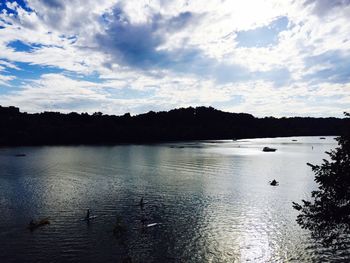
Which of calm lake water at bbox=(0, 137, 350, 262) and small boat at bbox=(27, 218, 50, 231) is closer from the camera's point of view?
calm lake water at bbox=(0, 137, 350, 262)

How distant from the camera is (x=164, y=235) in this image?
4303 centimetres

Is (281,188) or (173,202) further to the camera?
(281,188)

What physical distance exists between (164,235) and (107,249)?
821 cm

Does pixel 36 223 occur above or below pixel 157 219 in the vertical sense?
above

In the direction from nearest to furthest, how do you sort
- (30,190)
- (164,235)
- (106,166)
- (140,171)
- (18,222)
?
(164,235) < (18,222) < (30,190) < (140,171) < (106,166)

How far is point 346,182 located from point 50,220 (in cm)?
4057

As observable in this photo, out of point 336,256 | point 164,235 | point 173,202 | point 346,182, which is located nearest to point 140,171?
point 173,202

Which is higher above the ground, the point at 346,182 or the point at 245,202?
the point at 346,182

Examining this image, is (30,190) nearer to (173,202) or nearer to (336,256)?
(173,202)

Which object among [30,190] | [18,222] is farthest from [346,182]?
[30,190]

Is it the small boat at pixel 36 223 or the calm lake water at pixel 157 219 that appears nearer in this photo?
Result: the calm lake water at pixel 157 219

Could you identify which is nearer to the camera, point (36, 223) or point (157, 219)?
point (36, 223)

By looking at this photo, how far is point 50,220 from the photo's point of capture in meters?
48.6

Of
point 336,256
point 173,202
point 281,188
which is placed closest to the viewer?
point 336,256
